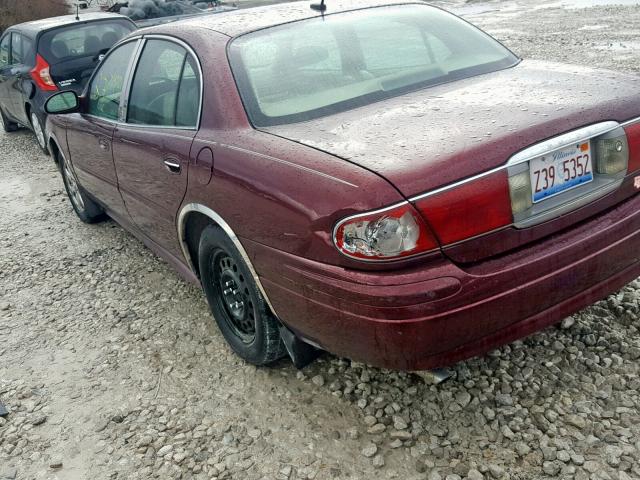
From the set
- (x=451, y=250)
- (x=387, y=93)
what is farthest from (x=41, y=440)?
(x=387, y=93)

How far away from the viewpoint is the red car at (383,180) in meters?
2.09

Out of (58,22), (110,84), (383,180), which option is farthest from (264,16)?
(58,22)

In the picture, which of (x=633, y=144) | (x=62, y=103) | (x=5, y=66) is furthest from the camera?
(x=5, y=66)

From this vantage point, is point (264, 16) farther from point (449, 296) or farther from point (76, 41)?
point (76, 41)

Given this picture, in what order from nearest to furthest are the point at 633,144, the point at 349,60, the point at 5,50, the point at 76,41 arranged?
the point at 633,144 < the point at 349,60 < the point at 76,41 < the point at 5,50

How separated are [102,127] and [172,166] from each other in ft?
3.98

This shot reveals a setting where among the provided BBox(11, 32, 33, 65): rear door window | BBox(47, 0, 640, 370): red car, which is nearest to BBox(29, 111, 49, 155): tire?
BBox(11, 32, 33, 65): rear door window

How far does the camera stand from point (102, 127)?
13.2 ft

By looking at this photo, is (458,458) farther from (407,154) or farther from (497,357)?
(407,154)

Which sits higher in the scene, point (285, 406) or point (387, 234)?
point (387, 234)

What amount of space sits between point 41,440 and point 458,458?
182cm

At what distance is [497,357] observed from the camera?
289cm

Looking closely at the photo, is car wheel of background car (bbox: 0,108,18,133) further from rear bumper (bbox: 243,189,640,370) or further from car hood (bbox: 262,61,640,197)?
rear bumper (bbox: 243,189,640,370)

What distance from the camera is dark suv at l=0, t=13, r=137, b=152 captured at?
754 centimetres
